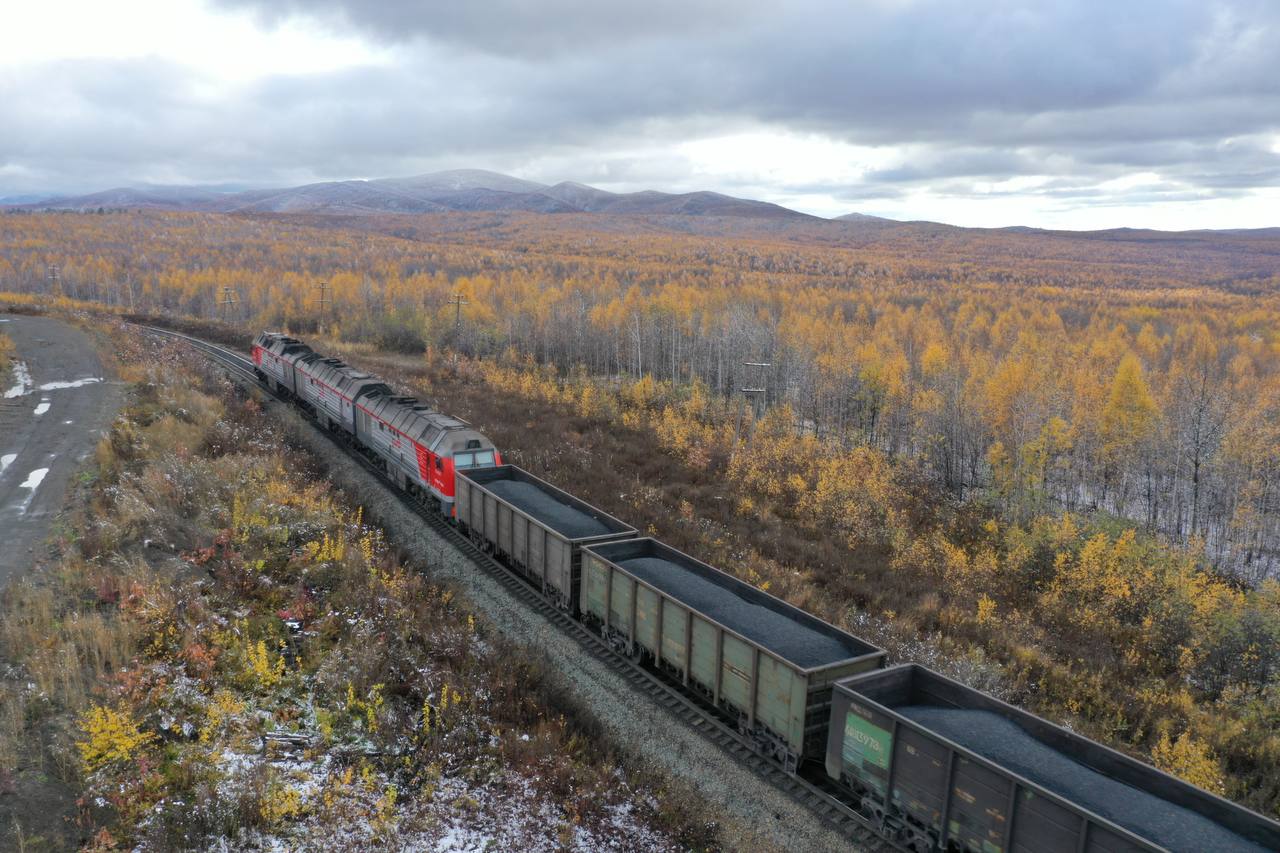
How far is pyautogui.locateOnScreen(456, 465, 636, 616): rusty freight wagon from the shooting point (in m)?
17.8

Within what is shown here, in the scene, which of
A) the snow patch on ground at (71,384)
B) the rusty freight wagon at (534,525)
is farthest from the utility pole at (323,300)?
the rusty freight wagon at (534,525)

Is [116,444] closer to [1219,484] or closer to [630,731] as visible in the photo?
[630,731]

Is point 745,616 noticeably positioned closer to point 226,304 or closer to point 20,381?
point 20,381

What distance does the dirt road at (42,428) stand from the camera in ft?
59.5

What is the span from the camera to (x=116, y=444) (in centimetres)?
2475

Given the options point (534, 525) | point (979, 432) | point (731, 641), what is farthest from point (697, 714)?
point (979, 432)

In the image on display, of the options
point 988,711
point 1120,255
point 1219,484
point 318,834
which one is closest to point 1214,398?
point 1219,484

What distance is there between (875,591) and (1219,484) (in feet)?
93.9

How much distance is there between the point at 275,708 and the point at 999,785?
12.3 metres

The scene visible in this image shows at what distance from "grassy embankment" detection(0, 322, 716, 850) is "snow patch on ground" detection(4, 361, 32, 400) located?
16877 mm

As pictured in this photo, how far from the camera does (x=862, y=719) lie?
1099 cm

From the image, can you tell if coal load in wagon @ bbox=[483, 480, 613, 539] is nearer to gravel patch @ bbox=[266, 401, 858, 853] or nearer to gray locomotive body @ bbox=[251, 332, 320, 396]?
gravel patch @ bbox=[266, 401, 858, 853]

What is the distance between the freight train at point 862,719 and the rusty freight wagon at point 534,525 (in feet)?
0.22

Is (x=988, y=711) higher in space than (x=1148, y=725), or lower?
higher
